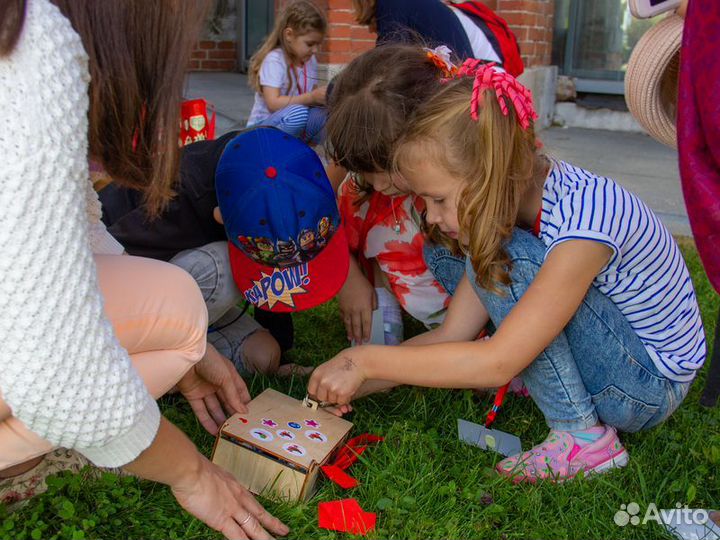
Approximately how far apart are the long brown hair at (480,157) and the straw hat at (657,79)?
23 centimetres

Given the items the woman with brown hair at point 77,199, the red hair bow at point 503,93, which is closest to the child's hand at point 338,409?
the woman with brown hair at point 77,199

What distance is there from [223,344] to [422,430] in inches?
24.6

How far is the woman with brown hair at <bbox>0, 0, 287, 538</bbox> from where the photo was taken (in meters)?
1.00

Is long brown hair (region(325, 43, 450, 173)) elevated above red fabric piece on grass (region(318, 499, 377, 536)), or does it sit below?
above

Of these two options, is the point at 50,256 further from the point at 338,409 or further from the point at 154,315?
the point at 338,409

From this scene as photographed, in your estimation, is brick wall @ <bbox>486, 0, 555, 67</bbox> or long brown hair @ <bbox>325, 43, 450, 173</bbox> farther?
brick wall @ <bbox>486, 0, 555, 67</bbox>

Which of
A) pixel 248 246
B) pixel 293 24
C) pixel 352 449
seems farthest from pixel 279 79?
pixel 352 449

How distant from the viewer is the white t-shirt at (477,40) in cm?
285

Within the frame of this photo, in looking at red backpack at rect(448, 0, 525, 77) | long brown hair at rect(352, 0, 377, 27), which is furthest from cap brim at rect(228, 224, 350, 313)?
red backpack at rect(448, 0, 525, 77)

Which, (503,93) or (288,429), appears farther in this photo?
(288,429)

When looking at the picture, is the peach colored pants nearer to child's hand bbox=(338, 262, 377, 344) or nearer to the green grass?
the green grass

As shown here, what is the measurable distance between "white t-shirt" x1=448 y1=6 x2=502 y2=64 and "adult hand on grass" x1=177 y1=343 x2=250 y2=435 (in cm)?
162

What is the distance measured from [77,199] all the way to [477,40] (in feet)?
6.94

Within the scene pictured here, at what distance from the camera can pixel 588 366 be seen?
5.76ft
